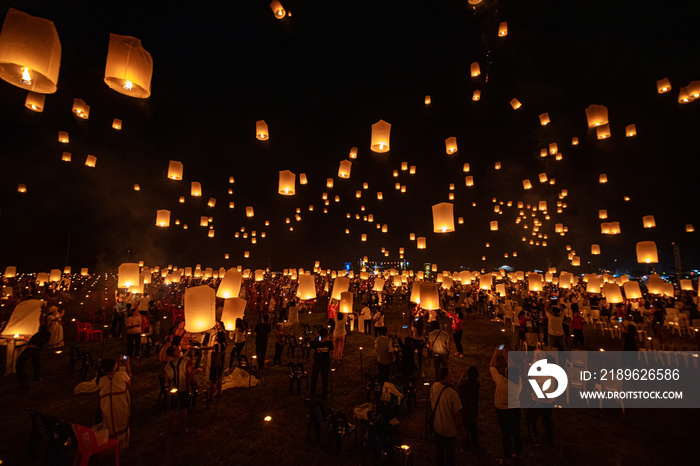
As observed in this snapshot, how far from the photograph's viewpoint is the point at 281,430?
520 centimetres

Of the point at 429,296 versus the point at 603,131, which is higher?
the point at 603,131

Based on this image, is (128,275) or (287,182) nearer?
(287,182)

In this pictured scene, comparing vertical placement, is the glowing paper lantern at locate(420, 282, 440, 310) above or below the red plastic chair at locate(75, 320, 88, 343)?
→ above

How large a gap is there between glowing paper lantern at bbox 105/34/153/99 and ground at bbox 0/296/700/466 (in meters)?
5.28

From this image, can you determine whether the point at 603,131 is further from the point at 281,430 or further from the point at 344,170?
the point at 281,430

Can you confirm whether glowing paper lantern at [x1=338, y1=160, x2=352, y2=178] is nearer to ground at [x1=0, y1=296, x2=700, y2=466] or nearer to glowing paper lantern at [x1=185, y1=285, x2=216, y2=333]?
glowing paper lantern at [x1=185, y1=285, x2=216, y2=333]

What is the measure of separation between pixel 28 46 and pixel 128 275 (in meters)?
8.63

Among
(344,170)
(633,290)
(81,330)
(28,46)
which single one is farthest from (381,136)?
(81,330)

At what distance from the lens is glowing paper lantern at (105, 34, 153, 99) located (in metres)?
3.62

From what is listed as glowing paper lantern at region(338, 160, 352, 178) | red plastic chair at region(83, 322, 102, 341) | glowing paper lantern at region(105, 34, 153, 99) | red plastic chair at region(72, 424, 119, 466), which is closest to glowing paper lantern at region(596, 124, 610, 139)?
glowing paper lantern at region(338, 160, 352, 178)

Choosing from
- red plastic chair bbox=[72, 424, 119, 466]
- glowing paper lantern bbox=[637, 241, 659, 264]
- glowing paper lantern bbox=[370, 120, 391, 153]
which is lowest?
red plastic chair bbox=[72, 424, 119, 466]

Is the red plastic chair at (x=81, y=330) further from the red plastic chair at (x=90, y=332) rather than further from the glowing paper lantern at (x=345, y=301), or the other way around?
the glowing paper lantern at (x=345, y=301)

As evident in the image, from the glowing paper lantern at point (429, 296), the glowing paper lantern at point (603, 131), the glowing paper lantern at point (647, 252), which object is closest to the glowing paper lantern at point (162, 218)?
the glowing paper lantern at point (429, 296)

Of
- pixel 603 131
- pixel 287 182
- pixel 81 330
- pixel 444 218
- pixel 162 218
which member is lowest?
pixel 81 330
